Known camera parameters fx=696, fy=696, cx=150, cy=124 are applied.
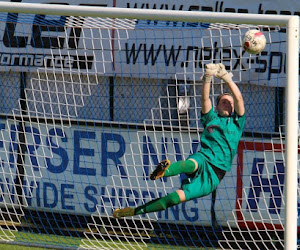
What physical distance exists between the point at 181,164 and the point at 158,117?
78.6 inches

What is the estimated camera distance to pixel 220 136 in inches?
225

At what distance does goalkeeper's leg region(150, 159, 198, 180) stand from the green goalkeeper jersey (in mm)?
186

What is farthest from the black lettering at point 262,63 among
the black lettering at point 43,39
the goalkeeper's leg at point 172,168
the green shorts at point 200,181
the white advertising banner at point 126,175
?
the black lettering at point 43,39

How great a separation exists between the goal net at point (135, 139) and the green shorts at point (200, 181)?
111 centimetres

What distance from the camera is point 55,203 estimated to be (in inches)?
293

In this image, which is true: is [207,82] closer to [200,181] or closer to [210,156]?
[210,156]

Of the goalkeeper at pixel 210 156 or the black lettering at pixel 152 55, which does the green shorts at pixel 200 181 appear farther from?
the black lettering at pixel 152 55

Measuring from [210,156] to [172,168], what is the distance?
0.44m

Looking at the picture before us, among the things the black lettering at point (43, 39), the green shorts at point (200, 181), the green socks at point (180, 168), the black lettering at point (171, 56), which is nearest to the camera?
the green socks at point (180, 168)

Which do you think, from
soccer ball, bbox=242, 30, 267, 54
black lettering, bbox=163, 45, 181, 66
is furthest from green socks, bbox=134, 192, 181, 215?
black lettering, bbox=163, 45, 181, 66

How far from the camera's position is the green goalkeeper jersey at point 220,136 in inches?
225

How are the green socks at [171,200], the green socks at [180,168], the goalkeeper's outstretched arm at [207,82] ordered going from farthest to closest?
the green socks at [171,200] → the green socks at [180,168] → the goalkeeper's outstretched arm at [207,82]

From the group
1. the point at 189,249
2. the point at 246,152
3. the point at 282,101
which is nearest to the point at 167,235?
the point at 189,249

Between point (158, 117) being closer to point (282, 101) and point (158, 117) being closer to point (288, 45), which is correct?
point (282, 101)
